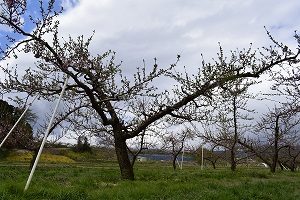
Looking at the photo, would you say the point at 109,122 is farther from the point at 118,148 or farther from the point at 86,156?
the point at 86,156

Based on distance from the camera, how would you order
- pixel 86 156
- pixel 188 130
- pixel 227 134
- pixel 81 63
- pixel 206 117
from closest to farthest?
pixel 81 63, pixel 206 117, pixel 227 134, pixel 188 130, pixel 86 156

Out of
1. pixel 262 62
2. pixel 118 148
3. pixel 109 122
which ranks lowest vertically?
pixel 118 148

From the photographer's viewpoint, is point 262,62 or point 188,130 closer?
point 262,62

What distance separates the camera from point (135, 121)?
15258mm

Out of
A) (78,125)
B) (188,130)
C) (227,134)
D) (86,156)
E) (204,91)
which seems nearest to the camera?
(204,91)

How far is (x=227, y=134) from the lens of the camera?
28.8m

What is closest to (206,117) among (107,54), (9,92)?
(107,54)

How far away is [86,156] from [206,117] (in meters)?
47.0

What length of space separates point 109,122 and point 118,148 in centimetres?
101

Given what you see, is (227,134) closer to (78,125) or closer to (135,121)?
(78,125)

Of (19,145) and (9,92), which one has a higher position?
(9,92)

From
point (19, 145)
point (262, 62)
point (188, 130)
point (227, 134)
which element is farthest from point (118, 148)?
point (188, 130)

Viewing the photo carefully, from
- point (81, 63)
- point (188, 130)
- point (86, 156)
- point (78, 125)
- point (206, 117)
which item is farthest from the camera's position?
point (86, 156)

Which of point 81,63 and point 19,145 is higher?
point 81,63
